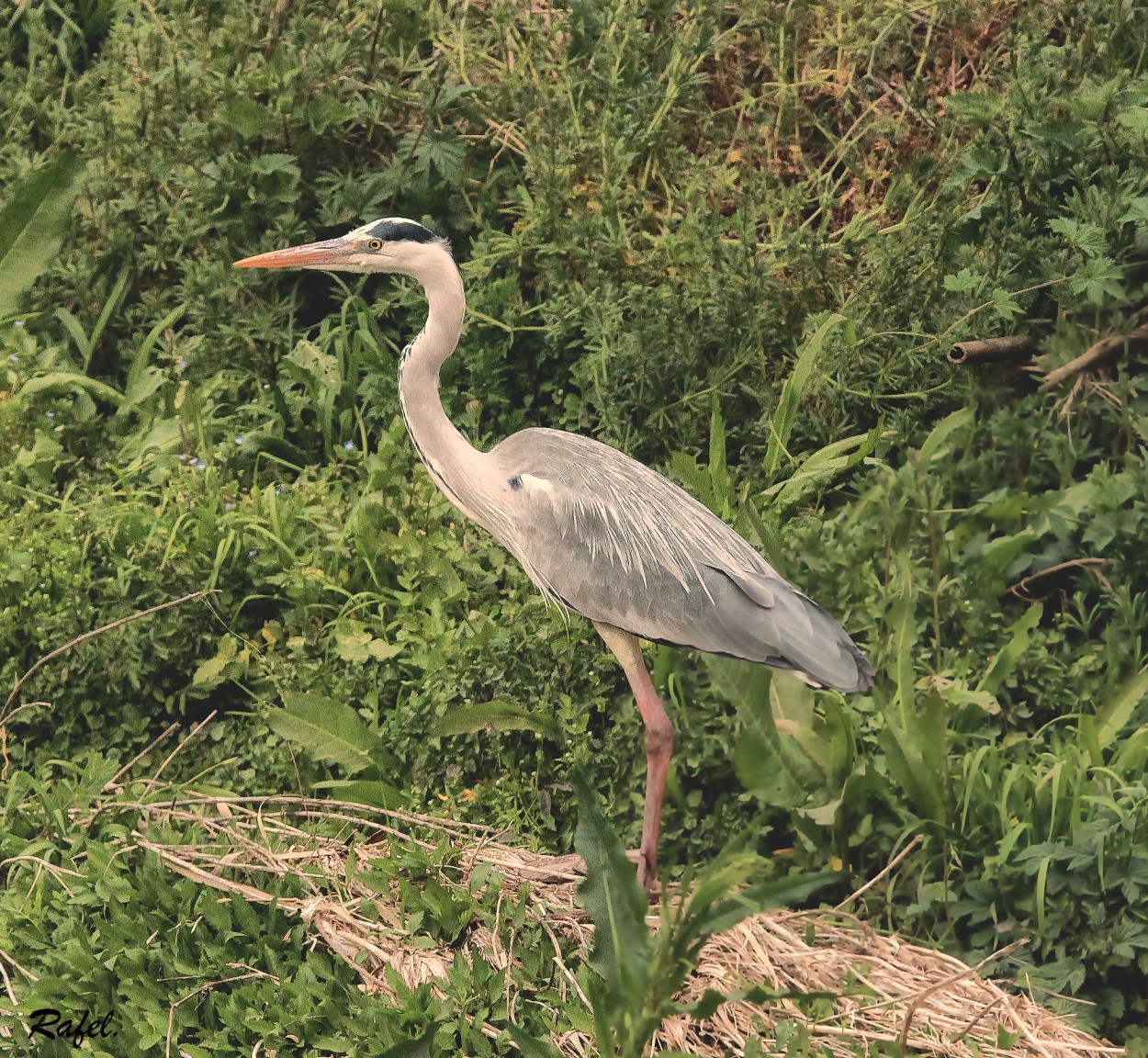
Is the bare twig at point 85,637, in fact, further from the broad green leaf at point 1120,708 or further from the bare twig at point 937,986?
the broad green leaf at point 1120,708

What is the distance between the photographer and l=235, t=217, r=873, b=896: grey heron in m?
3.68

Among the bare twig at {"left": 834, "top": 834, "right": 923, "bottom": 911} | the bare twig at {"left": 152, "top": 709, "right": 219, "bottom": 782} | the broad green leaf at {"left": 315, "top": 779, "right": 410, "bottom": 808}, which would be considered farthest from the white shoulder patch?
the bare twig at {"left": 834, "top": 834, "right": 923, "bottom": 911}

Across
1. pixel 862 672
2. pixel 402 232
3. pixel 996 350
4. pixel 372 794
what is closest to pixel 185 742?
pixel 372 794

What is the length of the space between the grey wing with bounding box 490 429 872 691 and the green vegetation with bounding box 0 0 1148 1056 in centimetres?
36

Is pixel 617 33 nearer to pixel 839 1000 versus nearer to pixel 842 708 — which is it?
pixel 842 708

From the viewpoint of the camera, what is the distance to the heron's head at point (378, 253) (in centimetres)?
372

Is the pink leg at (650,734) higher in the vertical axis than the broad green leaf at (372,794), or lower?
higher

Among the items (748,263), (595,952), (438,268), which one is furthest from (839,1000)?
(748,263)

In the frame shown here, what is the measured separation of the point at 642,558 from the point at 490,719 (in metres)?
0.66

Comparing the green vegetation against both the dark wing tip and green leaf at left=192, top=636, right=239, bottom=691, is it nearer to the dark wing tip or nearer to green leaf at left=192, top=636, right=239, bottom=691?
green leaf at left=192, top=636, right=239, bottom=691

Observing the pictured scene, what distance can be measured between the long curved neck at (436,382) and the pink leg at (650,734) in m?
0.54

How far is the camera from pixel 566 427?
205 inches

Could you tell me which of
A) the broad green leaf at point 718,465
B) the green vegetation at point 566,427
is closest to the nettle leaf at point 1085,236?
the green vegetation at point 566,427

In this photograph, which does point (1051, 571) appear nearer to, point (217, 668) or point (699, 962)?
point (699, 962)
